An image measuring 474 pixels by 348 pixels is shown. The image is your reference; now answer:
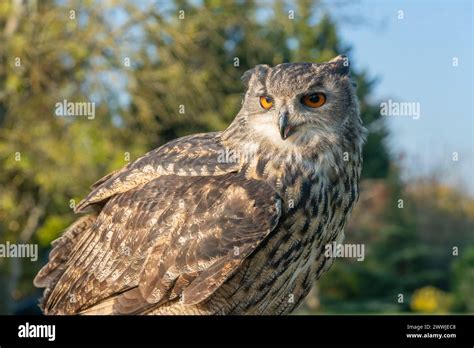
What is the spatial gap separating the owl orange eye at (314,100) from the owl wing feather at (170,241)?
1.71ft

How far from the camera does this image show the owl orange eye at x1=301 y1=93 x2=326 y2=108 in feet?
12.8

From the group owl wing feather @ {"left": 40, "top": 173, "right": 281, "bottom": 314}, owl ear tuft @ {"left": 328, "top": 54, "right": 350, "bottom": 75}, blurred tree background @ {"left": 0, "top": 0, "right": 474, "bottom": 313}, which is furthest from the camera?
blurred tree background @ {"left": 0, "top": 0, "right": 474, "bottom": 313}

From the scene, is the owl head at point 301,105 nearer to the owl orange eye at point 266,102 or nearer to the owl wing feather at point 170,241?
the owl orange eye at point 266,102

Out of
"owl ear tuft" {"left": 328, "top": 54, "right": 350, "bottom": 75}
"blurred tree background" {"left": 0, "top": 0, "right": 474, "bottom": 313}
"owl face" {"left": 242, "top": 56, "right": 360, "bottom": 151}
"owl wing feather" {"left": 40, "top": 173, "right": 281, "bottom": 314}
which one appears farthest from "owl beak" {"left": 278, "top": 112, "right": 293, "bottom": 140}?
"blurred tree background" {"left": 0, "top": 0, "right": 474, "bottom": 313}

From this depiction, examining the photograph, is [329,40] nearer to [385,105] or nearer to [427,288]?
[427,288]

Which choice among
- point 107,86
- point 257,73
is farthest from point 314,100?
point 107,86

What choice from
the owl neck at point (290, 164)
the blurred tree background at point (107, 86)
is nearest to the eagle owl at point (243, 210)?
the owl neck at point (290, 164)

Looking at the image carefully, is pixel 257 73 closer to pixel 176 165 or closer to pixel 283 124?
pixel 283 124

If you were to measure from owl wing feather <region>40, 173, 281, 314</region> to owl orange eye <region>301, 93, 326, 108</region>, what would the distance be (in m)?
0.52

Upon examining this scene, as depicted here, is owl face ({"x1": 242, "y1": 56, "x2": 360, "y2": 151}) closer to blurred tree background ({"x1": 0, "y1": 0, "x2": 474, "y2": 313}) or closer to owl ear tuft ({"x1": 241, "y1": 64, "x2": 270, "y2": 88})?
owl ear tuft ({"x1": 241, "y1": 64, "x2": 270, "y2": 88})

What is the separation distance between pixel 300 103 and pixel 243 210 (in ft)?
2.21

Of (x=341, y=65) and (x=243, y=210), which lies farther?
(x=341, y=65)

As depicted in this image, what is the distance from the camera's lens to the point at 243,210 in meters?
3.78

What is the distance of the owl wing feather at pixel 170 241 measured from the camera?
3727 millimetres
